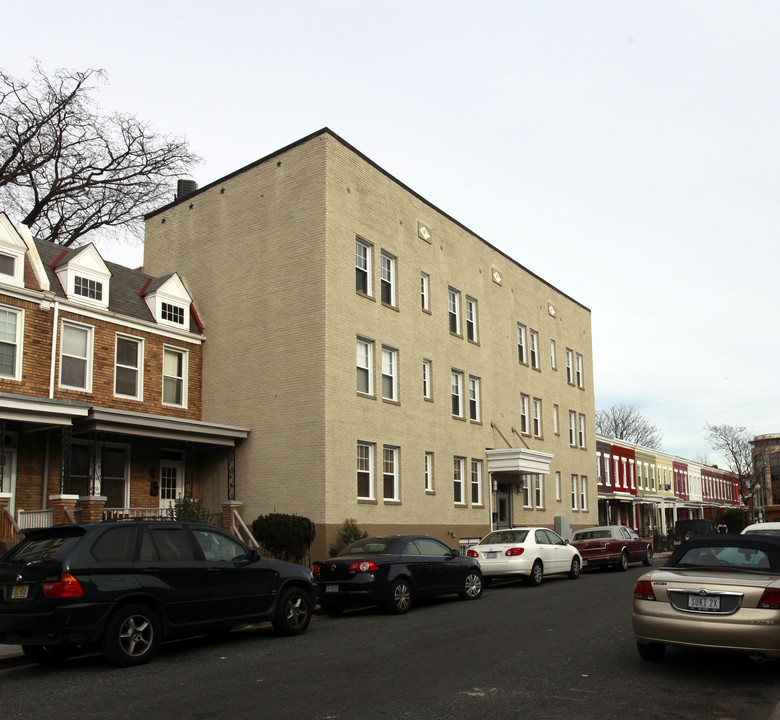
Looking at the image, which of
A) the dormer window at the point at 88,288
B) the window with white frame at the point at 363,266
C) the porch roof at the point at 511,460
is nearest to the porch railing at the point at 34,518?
the dormer window at the point at 88,288

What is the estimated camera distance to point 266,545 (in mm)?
19859

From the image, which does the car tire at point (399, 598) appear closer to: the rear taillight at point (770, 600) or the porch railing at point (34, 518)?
the rear taillight at point (770, 600)

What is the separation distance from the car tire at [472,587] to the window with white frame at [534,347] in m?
18.7

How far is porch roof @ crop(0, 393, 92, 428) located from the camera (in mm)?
16875

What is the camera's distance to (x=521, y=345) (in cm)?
3378

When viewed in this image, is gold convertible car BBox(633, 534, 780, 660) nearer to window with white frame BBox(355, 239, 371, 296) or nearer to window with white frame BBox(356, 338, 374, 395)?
window with white frame BBox(356, 338, 374, 395)

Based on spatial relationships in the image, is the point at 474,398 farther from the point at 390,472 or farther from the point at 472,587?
the point at 472,587

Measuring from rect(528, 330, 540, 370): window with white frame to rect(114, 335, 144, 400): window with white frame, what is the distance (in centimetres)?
1784

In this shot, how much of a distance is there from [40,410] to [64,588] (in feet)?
31.9

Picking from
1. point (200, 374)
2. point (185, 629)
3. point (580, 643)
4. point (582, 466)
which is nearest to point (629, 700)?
point (580, 643)

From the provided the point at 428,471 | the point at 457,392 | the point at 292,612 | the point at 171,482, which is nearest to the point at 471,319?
the point at 457,392

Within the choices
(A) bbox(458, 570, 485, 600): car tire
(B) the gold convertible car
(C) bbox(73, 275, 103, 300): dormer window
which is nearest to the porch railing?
(C) bbox(73, 275, 103, 300): dormer window

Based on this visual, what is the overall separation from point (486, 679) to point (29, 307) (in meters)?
15.6

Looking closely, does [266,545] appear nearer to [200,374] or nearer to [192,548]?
[200,374]
